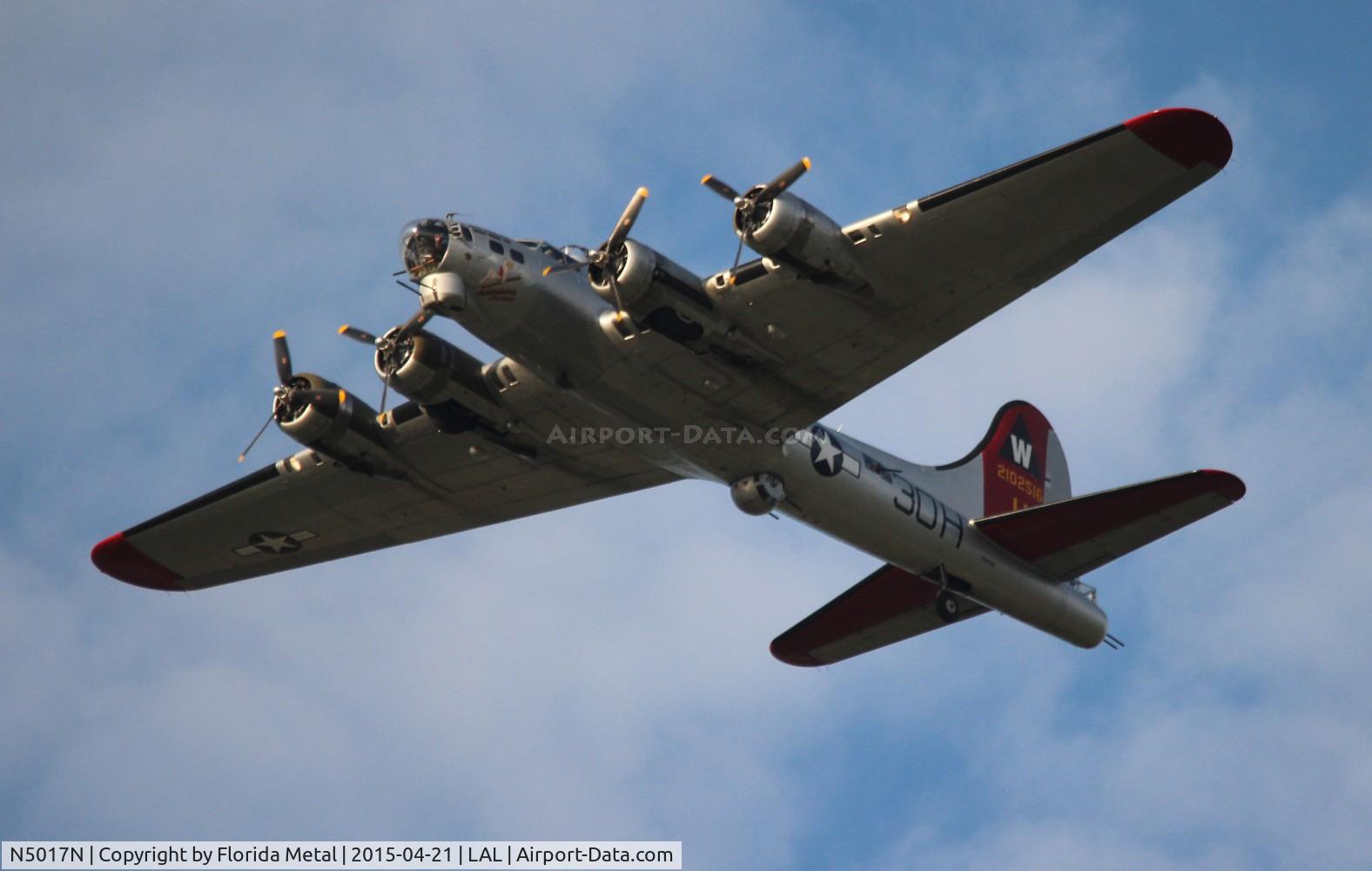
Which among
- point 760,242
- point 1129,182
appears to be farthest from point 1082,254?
point 760,242

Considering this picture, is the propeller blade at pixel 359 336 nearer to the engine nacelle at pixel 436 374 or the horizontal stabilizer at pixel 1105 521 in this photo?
the engine nacelle at pixel 436 374

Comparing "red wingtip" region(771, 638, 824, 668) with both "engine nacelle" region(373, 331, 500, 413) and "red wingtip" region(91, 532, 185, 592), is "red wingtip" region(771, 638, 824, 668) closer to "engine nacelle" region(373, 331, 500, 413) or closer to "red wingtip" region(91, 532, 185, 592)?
"engine nacelle" region(373, 331, 500, 413)

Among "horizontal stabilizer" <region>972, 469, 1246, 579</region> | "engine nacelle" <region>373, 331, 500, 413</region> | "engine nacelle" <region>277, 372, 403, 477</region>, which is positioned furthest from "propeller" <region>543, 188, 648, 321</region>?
"horizontal stabilizer" <region>972, 469, 1246, 579</region>

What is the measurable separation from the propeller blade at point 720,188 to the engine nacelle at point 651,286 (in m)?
1.81

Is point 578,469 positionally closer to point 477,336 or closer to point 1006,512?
point 477,336

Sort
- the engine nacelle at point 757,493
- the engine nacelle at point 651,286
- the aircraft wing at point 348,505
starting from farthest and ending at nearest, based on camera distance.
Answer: the aircraft wing at point 348,505, the engine nacelle at point 757,493, the engine nacelle at point 651,286

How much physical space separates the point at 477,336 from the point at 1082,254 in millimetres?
10582

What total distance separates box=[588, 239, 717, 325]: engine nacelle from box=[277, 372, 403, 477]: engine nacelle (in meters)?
7.36

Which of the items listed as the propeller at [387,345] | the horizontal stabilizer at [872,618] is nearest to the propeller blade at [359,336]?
the propeller at [387,345]

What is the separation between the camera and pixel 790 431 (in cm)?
3086

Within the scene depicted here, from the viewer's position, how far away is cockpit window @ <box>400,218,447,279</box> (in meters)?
27.6

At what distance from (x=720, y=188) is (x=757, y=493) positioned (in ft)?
23.9

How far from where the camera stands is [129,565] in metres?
37.4

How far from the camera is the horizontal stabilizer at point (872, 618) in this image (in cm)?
3650
